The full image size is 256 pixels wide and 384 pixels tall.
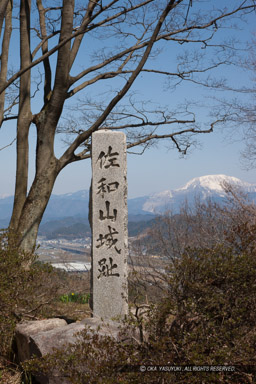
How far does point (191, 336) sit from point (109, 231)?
2.30m

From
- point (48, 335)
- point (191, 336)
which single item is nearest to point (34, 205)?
point (48, 335)

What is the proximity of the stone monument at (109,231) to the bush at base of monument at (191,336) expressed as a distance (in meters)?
1.70

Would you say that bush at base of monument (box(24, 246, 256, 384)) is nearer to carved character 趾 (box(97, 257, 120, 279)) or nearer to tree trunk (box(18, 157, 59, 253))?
carved character 趾 (box(97, 257, 120, 279))

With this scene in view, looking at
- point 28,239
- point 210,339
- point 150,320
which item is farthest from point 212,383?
point 28,239

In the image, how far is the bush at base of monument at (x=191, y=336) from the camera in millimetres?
2840

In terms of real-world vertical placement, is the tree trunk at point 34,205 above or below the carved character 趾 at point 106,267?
above

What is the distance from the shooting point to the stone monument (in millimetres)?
5039

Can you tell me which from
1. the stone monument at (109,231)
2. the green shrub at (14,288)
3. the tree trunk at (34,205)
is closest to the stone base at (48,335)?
the green shrub at (14,288)

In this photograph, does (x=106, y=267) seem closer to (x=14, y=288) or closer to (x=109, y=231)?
(x=109, y=231)

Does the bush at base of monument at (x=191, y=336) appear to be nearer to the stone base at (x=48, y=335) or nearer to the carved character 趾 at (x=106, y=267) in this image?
the stone base at (x=48, y=335)

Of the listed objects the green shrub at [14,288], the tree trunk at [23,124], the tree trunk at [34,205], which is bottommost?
the green shrub at [14,288]

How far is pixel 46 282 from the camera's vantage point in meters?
5.32

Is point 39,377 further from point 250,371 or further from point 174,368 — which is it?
point 250,371

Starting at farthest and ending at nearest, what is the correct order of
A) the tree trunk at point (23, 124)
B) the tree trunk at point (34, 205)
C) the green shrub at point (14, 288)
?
1. the tree trunk at point (23, 124)
2. the tree trunk at point (34, 205)
3. the green shrub at point (14, 288)
